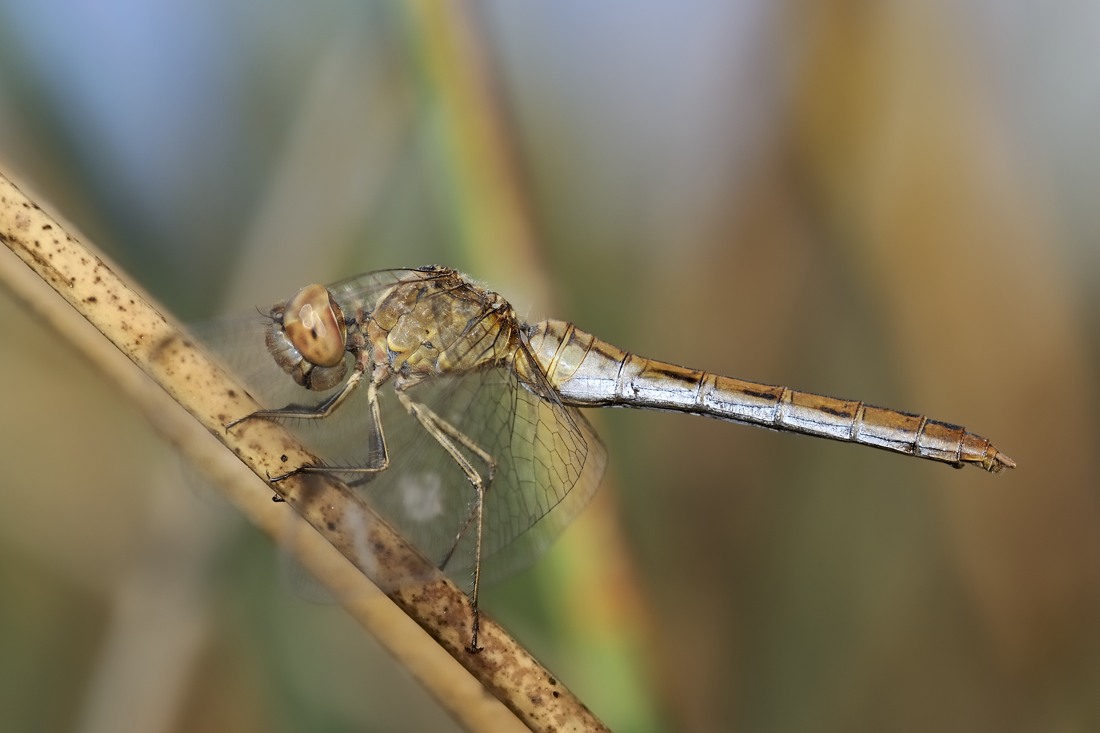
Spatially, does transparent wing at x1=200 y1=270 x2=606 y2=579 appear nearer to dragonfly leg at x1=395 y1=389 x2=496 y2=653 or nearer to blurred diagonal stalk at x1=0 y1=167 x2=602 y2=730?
dragonfly leg at x1=395 y1=389 x2=496 y2=653

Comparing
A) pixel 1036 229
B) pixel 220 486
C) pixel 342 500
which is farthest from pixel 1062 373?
pixel 220 486

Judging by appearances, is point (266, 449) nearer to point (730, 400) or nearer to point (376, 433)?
point (376, 433)

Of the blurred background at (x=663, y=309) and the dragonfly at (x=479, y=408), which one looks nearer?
the dragonfly at (x=479, y=408)

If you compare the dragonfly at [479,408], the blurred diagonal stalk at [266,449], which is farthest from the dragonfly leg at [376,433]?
the blurred diagonal stalk at [266,449]

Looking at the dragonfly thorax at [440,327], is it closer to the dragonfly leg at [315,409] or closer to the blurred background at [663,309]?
the dragonfly leg at [315,409]

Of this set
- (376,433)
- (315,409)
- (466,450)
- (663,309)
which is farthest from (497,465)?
(663,309)

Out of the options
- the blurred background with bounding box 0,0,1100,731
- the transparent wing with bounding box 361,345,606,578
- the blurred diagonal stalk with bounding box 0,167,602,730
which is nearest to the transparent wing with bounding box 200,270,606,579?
the transparent wing with bounding box 361,345,606,578

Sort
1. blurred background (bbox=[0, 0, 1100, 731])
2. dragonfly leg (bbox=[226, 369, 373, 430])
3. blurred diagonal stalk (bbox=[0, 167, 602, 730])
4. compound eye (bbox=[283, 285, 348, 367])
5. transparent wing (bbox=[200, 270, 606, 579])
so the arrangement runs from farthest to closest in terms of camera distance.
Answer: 1. blurred background (bbox=[0, 0, 1100, 731])
2. transparent wing (bbox=[200, 270, 606, 579])
3. compound eye (bbox=[283, 285, 348, 367])
4. dragonfly leg (bbox=[226, 369, 373, 430])
5. blurred diagonal stalk (bbox=[0, 167, 602, 730])
